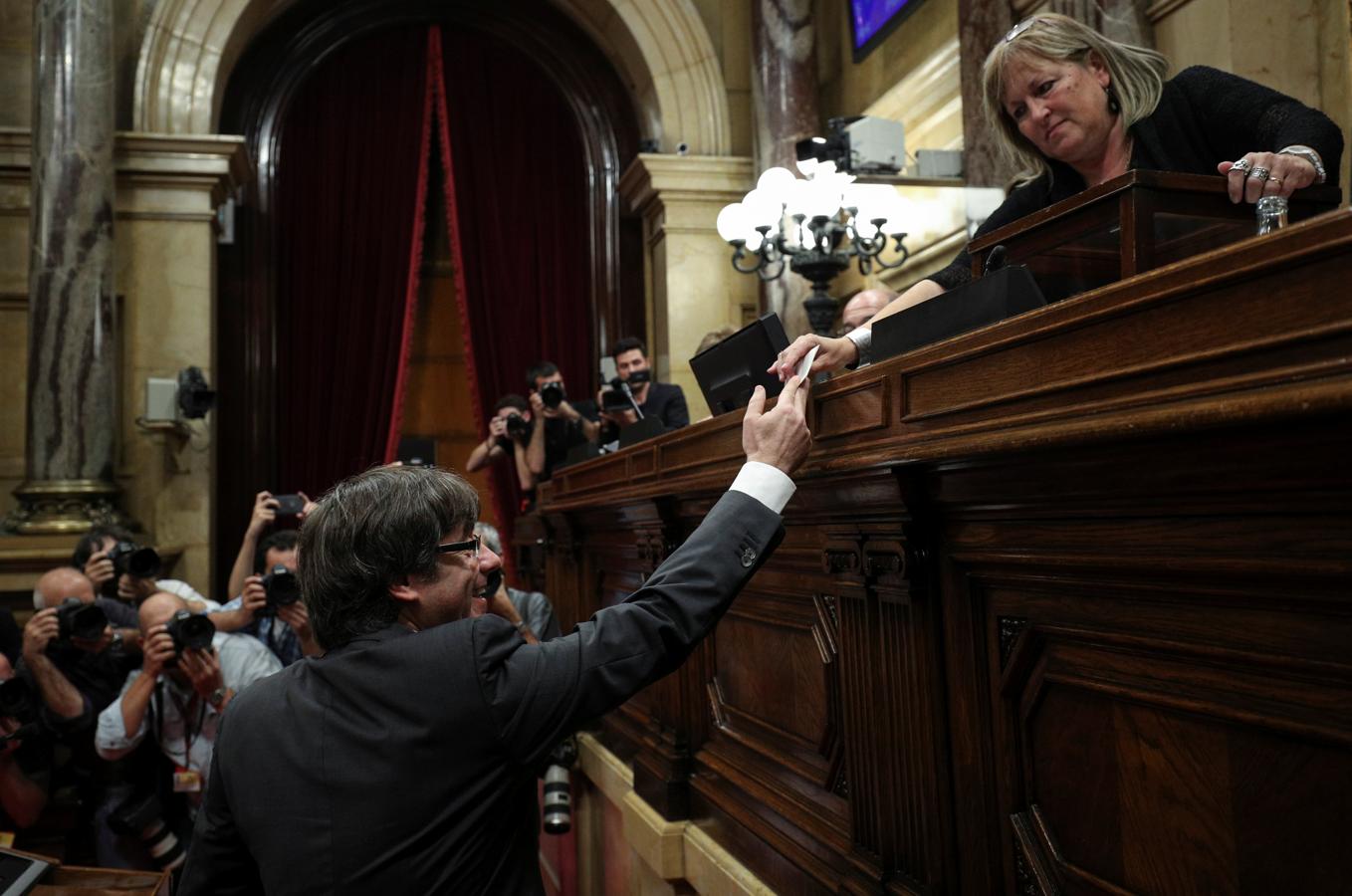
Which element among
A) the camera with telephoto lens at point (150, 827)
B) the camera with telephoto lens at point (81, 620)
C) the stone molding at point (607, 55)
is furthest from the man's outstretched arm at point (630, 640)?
the stone molding at point (607, 55)

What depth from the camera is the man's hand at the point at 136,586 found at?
12.4 feet

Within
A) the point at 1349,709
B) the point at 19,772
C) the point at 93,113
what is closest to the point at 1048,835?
the point at 1349,709

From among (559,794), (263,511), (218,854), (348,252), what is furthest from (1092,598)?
(348,252)

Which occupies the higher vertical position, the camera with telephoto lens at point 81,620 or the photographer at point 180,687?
the camera with telephoto lens at point 81,620

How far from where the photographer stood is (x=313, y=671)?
1333 mm

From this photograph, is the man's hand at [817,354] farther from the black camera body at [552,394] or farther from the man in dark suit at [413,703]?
the black camera body at [552,394]

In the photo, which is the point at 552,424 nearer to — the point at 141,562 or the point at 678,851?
the point at 141,562

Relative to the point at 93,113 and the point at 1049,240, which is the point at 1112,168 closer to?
the point at 1049,240

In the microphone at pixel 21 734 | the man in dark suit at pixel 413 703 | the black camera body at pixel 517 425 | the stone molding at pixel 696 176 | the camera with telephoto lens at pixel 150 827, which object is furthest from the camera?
the stone molding at pixel 696 176

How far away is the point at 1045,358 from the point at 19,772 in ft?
10.3

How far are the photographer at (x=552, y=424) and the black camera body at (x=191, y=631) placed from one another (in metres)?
2.10

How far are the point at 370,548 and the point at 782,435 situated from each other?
1.84 feet

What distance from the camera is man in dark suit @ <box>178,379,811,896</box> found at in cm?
126

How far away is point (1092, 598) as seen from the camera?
124 cm
